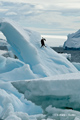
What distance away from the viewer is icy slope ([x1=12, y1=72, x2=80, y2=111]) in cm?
541

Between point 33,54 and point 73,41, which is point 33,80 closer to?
point 33,54

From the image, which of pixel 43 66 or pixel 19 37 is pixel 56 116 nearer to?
pixel 43 66

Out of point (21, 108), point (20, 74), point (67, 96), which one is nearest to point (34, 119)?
point (67, 96)

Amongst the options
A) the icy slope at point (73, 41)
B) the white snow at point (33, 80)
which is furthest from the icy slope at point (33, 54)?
the icy slope at point (73, 41)

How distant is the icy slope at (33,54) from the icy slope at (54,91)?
172 inches

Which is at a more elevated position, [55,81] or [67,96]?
[55,81]

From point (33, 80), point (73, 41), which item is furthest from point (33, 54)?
point (73, 41)

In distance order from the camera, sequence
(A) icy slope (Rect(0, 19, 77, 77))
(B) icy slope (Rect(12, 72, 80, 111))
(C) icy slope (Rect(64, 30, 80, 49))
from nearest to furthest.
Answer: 1. (B) icy slope (Rect(12, 72, 80, 111))
2. (A) icy slope (Rect(0, 19, 77, 77))
3. (C) icy slope (Rect(64, 30, 80, 49))

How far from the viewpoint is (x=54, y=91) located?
542cm

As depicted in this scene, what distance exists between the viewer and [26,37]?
429 inches

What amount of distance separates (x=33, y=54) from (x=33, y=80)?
4948mm

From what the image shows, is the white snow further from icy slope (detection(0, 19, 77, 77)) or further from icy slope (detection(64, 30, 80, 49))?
icy slope (detection(64, 30, 80, 49))

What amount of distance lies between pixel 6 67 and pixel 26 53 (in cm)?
112

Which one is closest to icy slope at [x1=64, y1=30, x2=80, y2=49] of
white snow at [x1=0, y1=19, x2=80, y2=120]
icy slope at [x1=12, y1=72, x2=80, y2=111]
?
white snow at [x1=0, y1=19, x2=80, y2=120]
